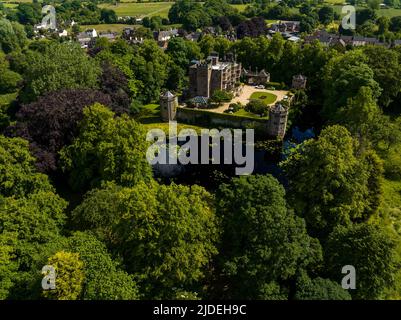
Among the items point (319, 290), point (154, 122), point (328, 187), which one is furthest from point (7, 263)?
point (154, 122)

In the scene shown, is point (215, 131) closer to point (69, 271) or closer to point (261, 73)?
point (261, 73)

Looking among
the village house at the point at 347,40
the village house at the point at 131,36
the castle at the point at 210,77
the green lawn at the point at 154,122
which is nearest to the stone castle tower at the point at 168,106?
the green lawn at the point at 154,122

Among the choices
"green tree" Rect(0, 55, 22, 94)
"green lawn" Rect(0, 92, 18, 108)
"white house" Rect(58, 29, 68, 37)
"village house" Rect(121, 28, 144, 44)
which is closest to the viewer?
"green lawn" Rect(0, 92, 18, 108)

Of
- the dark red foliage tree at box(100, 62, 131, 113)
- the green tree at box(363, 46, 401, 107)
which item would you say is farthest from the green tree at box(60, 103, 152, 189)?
the green tree at box(363, 46, 401, 107)

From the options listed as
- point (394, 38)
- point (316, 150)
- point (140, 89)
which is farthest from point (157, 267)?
point (394, 38)

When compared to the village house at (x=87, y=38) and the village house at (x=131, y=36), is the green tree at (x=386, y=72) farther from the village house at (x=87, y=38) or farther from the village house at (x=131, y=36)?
the village house at (x=87, y=38)

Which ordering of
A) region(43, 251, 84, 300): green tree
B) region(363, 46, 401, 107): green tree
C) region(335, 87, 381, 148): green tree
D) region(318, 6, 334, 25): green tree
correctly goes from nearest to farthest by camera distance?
1. region(43, 251, 84, 300): green tree
2. region(335, 87, 381, 148): green tree
3. region(363, 46, 401, 107): green tree
4. region(318, 6, 334, 25): green tree

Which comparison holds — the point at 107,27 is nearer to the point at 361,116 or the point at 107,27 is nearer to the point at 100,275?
the point at 361,116

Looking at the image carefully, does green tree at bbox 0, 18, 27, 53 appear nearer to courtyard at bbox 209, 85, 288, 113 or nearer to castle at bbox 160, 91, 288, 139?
castle at bbox 160, 91, 288, 139
